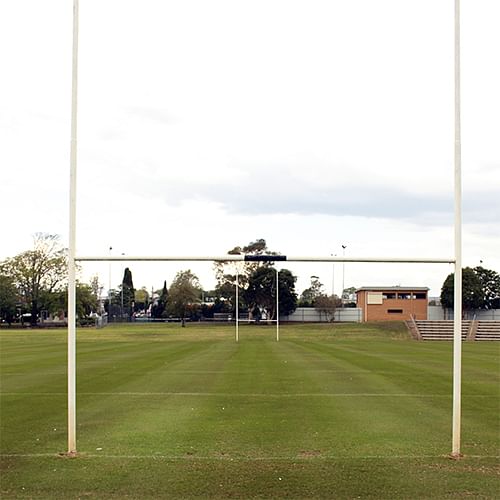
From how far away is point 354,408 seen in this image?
1283 cm

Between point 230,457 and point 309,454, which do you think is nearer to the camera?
point 230,457

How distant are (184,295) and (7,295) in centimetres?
2489

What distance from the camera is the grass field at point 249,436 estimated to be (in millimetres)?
7203

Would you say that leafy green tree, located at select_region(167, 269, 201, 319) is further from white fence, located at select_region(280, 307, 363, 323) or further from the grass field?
the grass field

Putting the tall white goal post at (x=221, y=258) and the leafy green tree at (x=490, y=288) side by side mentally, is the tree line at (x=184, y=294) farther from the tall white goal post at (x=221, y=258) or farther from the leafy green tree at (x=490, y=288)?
the tall white goal post at (x=221, y=258)

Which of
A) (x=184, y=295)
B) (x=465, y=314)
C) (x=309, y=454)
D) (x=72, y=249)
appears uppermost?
(x=72, y=249)

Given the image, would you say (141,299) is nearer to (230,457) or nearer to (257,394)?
(257,394)

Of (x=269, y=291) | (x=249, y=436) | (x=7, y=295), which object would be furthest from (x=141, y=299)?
(x=249, y=436)

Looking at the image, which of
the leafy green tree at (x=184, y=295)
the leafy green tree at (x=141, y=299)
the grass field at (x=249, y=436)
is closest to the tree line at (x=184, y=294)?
the leafy green tree at (x=184, y=295)

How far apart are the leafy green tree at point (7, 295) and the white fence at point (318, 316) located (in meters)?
33.5

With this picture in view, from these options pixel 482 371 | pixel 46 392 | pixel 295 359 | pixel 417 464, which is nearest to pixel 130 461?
pixel 417 464

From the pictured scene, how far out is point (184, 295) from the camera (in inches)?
2923

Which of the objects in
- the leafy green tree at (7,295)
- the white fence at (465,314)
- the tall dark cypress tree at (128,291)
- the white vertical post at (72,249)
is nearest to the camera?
the white vertical post at (72,249)

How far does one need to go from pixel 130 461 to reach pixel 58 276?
80.4 meters
